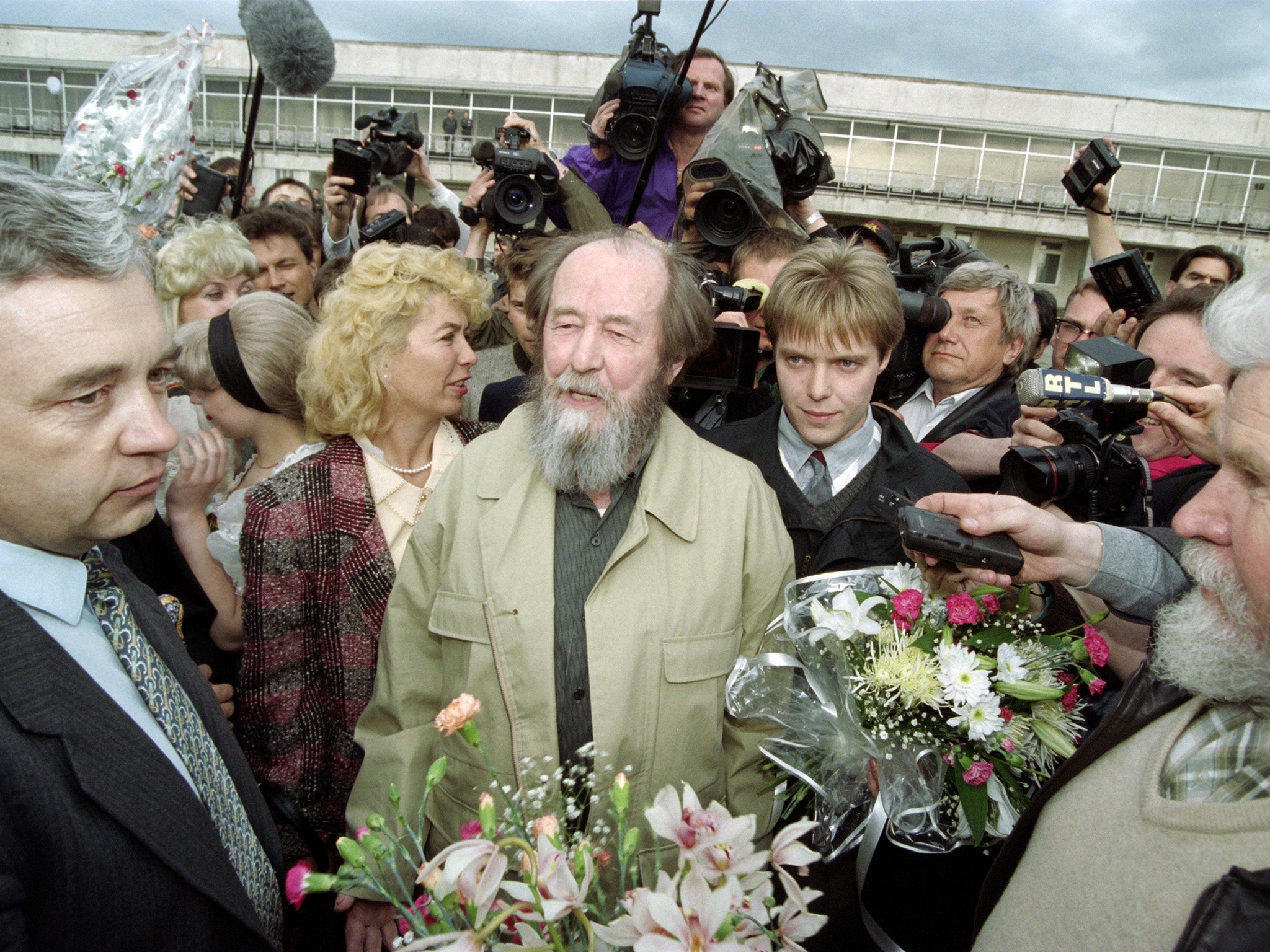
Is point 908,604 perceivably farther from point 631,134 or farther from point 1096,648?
point 631,134

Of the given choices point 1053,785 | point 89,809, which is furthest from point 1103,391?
point 89,809

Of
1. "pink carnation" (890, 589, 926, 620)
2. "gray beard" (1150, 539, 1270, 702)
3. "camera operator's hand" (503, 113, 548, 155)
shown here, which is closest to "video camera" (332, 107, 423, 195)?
"camera operator's hand" (503, 113, 548, 155)

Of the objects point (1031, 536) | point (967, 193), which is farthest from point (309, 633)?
point (967, 193)

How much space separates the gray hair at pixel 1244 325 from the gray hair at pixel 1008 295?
2091mm

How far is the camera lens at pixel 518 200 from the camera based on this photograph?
11.8 ft

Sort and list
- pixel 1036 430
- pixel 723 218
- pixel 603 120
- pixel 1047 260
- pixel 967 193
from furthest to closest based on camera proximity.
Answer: pixel 1047 260 → pixel 967 193 → pixel 603 120 → pixel 723 218 → pixel 1036 430

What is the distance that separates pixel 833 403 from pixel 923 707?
40.0 inches

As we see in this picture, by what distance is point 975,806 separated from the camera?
1503 millimetres

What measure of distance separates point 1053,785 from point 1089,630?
1.35 feet

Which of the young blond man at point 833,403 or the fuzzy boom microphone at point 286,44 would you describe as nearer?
the young blond man at point 833,403

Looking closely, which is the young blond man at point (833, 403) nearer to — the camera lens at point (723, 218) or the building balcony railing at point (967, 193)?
the camera lens at point (723, 218)

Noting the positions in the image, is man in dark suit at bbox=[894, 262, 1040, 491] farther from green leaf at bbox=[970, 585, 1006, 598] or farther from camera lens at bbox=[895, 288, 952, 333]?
green leaf at bbox=[970, 585, 1006, 598]

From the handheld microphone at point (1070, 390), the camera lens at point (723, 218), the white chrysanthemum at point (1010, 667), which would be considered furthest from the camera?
the camera lens at point (723, 218)

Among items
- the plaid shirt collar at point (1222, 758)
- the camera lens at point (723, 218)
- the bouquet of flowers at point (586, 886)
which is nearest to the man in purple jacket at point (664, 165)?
the camera lens at point (723, 218)
